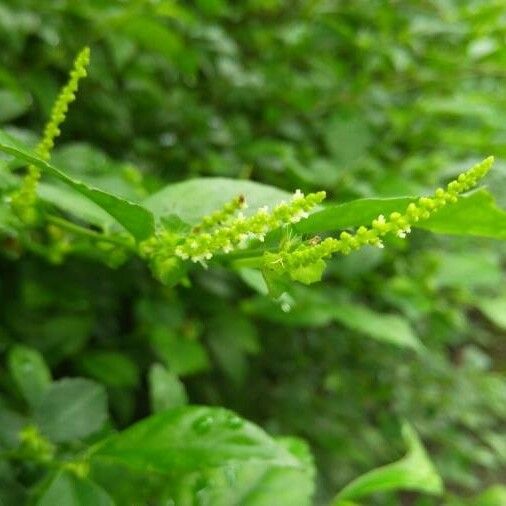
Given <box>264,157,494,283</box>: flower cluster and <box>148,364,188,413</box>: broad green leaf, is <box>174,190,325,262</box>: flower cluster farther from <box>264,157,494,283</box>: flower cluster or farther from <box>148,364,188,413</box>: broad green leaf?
<box>148,364,188,413</box>: broad green leaf

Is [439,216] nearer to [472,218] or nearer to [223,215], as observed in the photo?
[472,218]

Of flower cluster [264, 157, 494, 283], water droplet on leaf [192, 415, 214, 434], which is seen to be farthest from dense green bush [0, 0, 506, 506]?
flower cluster [264, 157, 494, 283]

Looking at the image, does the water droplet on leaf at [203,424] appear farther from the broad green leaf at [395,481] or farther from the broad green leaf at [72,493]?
the broad green leaf at [395,481]

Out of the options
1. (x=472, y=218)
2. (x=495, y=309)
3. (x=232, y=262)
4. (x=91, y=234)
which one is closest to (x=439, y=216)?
(x=472, y=218)

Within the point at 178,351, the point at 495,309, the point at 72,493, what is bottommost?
the point at 72,493

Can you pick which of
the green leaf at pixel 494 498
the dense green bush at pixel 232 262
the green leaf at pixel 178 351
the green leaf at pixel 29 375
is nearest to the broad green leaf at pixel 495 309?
the dense green bush at pixel 232 262

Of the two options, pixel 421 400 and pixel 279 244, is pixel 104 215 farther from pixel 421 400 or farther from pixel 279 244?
pixel 421 400
